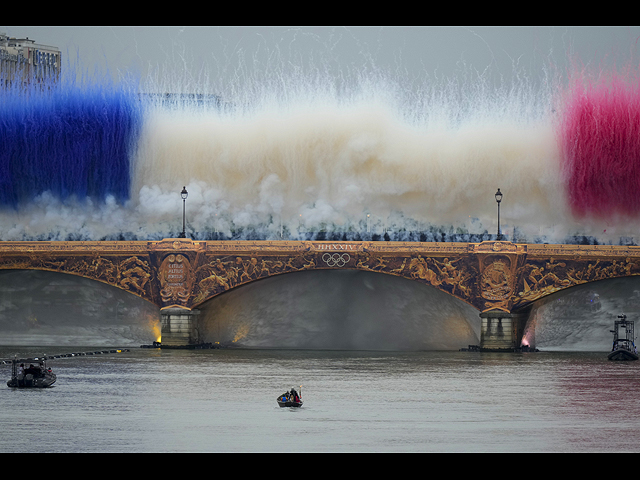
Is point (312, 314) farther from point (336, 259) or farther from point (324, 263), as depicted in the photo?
→ point (336, 259)

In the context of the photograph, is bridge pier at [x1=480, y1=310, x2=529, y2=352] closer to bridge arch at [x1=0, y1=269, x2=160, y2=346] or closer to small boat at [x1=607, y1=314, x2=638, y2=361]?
small boat at [x1=607, y1=314, x2=638, y2=361]

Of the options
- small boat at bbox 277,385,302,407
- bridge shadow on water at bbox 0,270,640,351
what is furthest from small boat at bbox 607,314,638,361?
small boat at bbox 277,385,302,407

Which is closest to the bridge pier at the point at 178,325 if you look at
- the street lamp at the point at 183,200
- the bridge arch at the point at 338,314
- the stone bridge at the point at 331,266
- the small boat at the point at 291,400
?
the stone bridge at the point at 331,266

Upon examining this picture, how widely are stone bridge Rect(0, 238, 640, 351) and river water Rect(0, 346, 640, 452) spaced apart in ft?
27.3

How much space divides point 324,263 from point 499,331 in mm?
Result: 11129

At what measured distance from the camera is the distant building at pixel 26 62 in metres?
72.8

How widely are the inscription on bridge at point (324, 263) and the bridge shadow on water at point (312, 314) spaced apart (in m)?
2.91

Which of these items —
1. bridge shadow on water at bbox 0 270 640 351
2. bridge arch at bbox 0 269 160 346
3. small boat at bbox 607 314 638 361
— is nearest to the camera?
small boat at bbox 607 314 638 361

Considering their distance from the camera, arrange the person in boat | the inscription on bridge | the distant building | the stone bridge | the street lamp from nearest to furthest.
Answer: the person in boat < the inscription on bridge < the stone bridge < the street lamp < the distant building

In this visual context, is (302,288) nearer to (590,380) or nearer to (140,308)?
(140,308)

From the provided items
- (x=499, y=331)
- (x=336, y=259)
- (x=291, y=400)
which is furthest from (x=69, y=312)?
(x=291, y=400)

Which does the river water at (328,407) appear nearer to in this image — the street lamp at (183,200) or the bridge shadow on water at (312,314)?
the street lamp at (183,200)

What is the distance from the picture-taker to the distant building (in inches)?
2867
